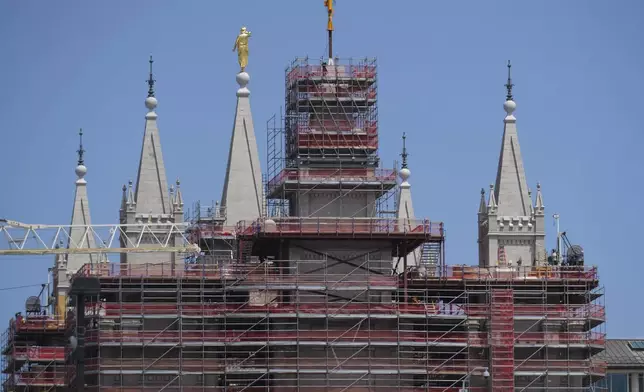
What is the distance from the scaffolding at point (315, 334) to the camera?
173625 millimetres

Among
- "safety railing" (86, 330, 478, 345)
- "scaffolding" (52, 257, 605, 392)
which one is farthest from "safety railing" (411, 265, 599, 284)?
"safety railing" (86, 330, 478, 345)

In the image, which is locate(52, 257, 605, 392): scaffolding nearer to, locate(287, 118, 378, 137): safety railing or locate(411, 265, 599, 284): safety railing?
locate(411, 265, 599, 284): safety railing

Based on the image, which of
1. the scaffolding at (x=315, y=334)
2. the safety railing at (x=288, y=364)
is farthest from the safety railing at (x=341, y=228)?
the safety railing at (x=288, y=364)

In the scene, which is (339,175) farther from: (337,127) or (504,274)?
(504,274)

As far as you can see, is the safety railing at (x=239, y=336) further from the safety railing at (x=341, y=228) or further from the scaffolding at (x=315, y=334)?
the safety railing at (x=341, y=228)

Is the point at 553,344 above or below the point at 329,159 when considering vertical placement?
below

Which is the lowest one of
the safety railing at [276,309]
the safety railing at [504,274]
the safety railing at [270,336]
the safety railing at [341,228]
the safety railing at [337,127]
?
the safety railing at [270,336]

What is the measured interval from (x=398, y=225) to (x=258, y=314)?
12558 millimetres

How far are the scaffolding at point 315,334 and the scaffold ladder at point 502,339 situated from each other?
70 mm

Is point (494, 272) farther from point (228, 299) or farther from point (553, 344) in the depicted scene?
point (228, 299)

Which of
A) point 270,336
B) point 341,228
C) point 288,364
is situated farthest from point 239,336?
point 341,228

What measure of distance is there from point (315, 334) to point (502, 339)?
13.2 metres

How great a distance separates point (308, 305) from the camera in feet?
575

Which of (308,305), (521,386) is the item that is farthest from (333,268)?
(521,386)
